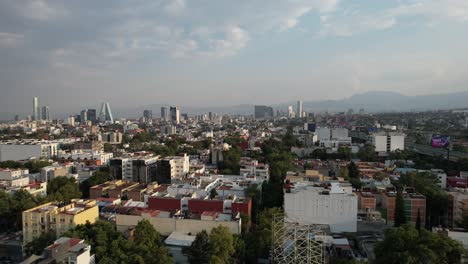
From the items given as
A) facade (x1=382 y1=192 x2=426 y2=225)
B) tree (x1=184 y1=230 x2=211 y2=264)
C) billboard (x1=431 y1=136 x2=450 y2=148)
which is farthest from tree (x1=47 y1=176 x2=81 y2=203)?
billboard (x1=431 y1=136 x2=450 y2=148)

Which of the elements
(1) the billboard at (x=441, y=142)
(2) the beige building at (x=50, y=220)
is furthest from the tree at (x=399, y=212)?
(1) the billboard at (x=441, y=142)

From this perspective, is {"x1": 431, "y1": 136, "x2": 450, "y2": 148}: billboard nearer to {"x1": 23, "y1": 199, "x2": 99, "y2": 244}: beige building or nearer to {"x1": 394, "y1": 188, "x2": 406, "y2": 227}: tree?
{"x1": 394, "y1": 188, "x2": 406, "y2": 227}: tree

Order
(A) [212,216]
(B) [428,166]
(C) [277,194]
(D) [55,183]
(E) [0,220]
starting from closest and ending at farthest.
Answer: (A) [212,216] → (E) [0,220] → (C) [277,194] → (D) [55,183] → (B) [428,166]

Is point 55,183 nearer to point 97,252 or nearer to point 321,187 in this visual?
point 97,252

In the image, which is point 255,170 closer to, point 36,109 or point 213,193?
point 213,193

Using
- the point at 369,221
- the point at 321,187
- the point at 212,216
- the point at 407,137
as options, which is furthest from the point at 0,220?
the point at 407,137

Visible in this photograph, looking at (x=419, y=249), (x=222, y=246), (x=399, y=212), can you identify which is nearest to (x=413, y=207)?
(x=399, y=212)
